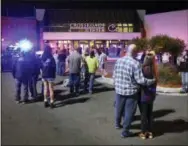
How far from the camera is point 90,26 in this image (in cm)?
A: 4319

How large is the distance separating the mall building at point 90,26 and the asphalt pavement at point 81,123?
2875cm

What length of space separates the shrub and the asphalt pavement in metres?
2.19

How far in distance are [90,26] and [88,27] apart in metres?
0.25

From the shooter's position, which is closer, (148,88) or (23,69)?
(148,88)

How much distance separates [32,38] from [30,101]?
27.9 meters

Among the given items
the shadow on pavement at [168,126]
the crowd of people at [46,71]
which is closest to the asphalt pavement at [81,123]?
the shadow on pavement at [168,126]

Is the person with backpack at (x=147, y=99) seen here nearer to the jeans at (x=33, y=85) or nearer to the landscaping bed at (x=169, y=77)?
the jeans at (x=33, y=85)

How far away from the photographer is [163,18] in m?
37.5

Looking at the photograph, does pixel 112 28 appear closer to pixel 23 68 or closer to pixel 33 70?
pixel 33 70

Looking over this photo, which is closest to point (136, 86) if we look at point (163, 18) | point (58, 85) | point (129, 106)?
point (129, 106)

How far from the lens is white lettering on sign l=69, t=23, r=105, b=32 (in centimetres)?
4283

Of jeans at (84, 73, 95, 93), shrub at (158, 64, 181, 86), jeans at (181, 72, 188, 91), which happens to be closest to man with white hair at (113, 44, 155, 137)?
jeans at (84, 73, 95, 93)

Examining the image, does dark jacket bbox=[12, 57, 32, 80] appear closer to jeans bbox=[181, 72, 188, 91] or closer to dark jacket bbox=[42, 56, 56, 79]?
dark jacket bbox=[42, 56, 56, 79]

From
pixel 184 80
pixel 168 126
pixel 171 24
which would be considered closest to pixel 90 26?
pixel 171 24
